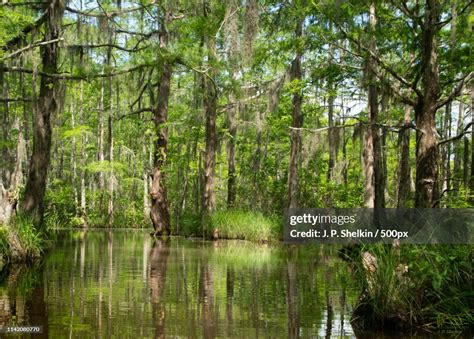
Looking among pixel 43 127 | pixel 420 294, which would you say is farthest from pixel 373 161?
pixel 420 294

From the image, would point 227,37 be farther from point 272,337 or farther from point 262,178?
point 262,178

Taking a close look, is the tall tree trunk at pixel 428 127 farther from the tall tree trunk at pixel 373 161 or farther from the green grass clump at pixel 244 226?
the green grass clump at pixel 244 226

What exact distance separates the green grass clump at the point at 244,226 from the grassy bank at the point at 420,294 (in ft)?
45.0

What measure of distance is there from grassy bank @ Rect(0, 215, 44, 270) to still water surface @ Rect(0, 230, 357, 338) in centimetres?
46

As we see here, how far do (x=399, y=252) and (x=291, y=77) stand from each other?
15161 mm

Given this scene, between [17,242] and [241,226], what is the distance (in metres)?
10.6

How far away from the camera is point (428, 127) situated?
10.4 m

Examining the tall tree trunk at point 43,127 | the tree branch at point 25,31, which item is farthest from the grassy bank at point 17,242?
the tree branch at point 25,31

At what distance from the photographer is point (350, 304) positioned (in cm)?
759

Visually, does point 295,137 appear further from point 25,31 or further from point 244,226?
point 25,31

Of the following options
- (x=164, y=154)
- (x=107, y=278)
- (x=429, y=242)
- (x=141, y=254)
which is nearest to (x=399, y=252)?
(x=429, y=242)

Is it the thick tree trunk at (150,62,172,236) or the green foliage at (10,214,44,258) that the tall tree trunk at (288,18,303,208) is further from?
the green foliage at (10,214,44,258)

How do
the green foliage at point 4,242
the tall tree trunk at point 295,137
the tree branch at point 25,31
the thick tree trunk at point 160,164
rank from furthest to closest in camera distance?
1. the thick tree trunk at point 160,164
2. the tall tree trunk at point 295,137
3. the tree branch at point 25,31
4. the green foliage at point 4,242

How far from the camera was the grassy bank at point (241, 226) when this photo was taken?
66.3ft
